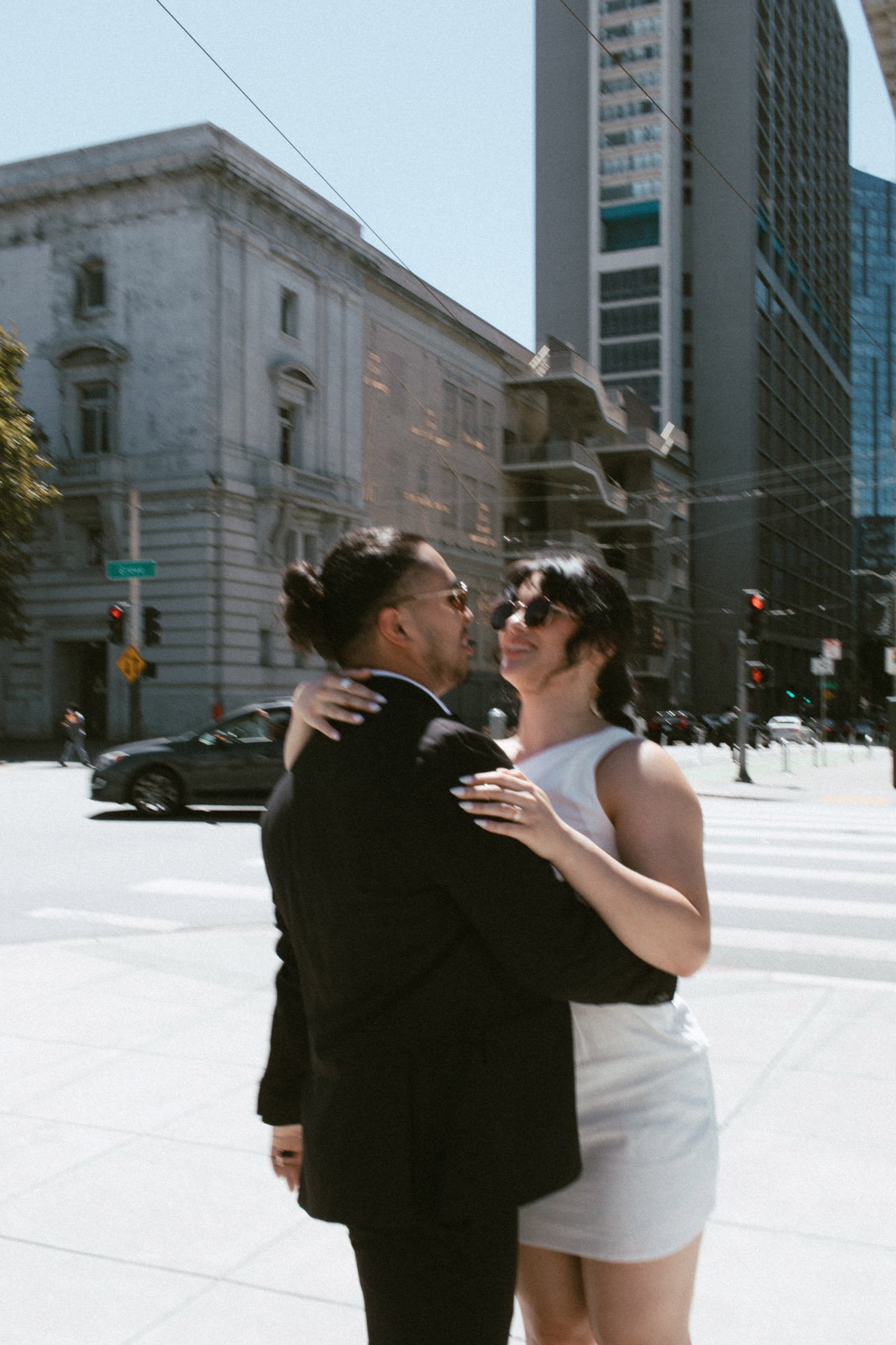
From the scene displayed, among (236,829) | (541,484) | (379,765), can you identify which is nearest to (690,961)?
(379,765)

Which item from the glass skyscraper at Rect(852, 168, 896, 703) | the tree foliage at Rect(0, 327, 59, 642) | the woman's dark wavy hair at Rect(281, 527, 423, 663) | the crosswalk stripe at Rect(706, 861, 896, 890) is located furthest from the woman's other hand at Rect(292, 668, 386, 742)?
the glass skyscraper at Rect(852, 168, 896, 703)

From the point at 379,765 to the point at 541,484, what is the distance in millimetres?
51162

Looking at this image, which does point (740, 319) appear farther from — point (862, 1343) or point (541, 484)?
point (862, 1343)

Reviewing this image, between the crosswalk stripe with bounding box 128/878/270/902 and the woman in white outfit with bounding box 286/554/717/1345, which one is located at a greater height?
the woman in white outfit with bounding box 286/554/717/1345

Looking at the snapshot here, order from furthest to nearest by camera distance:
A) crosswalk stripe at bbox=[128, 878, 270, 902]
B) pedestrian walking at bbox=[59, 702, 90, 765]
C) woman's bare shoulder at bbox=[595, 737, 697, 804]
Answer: pedestrian walking at bbox=[59, 702, 90, 765]
crosswalk stripe at bbox=[128, 878, 270, 902]
woman's bare shoulder at bbox=[595, 737, 697, 804]

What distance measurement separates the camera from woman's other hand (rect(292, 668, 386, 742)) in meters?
1.74

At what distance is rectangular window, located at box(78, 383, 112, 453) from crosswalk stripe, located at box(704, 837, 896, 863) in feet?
87.6

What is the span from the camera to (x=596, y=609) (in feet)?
7.00

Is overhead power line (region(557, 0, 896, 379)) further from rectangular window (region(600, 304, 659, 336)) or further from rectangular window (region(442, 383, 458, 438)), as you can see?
rectangular window (region(442, 383, 458, 438))

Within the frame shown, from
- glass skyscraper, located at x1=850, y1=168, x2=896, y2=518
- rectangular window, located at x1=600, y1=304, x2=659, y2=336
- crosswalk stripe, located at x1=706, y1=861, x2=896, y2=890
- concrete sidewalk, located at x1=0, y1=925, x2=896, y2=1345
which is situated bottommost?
crosswalk stripe, located at x1=706, y1=861, x2=896, y2=890

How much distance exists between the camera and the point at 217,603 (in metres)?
33.2

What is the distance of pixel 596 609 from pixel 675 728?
4688 centimetres

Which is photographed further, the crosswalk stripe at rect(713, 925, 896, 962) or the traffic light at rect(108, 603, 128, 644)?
the traffic light at rect(108, 603, 128, 644)

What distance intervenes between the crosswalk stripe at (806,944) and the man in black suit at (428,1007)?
6.38 metres
